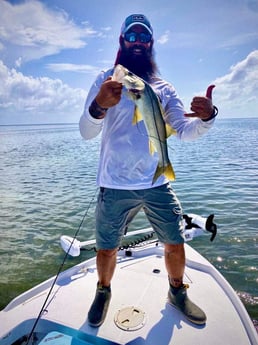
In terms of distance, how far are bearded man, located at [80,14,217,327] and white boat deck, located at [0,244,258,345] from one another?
0.16 meters

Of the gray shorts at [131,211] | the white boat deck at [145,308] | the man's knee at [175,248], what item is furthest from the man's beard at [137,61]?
the white boat deck at [145,308]

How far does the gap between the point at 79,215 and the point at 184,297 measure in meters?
6.79

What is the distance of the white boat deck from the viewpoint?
9.68ft

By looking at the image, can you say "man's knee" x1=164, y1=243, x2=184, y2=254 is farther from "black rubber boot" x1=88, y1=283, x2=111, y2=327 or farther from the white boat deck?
"black rubber boot" x1=88, y1=283, x2=111, y2=327

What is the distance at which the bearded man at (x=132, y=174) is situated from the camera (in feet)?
10.2

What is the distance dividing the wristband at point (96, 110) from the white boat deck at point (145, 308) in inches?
83.9

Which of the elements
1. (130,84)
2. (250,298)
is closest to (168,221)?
(130,84)

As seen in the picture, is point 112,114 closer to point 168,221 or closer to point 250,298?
point 168,221

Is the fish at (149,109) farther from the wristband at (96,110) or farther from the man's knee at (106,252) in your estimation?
the man's knee at (106,252)

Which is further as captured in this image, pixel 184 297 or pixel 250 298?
pixel 250 298

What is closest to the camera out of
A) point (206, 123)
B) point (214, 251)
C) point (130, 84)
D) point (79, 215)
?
point (130, 84)

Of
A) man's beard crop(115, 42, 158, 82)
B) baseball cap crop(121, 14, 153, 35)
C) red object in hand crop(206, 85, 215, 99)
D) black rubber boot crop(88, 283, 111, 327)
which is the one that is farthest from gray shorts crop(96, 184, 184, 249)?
baseball cap crop(121, 14, 153, 35)

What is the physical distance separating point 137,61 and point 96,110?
0.99 m

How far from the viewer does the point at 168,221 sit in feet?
10.6
